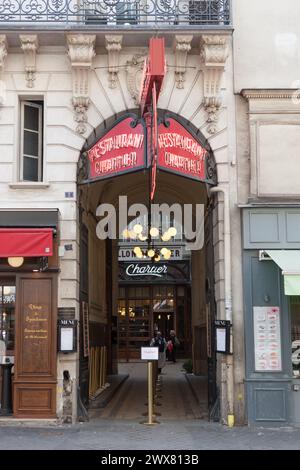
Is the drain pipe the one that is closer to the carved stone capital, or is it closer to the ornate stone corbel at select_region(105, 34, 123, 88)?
the ornate stone corbel at select_region(105, 34, 123, 88)

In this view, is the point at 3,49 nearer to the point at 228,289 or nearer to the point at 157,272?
the point at 228,289

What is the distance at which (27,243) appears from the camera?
11.6 meters

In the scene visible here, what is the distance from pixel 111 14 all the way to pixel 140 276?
20609 mm

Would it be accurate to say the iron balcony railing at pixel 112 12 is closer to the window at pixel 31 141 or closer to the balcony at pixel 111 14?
the balcony at pixel 111 14

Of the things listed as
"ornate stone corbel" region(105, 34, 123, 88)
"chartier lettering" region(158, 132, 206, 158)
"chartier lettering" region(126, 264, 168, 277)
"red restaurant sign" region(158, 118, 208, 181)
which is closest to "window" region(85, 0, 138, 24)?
"ornate stone corbel" region(105, 34, 123, 88)

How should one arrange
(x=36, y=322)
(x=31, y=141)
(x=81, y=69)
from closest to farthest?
(x=36, y=322) < (x=81, y=69) < (x=31, y=141)

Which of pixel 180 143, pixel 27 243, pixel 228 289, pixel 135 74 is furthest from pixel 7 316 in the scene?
pixel 135 74

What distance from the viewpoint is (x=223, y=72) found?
12.7m

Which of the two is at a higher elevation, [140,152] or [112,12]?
[112,12]

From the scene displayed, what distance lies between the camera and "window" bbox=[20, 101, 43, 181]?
12852mm

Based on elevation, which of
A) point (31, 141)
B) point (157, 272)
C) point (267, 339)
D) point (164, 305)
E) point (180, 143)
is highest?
point (31, 141)

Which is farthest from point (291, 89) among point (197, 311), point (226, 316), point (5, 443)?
point (197, 311)

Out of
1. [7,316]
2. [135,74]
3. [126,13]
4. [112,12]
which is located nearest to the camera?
[7,316]
